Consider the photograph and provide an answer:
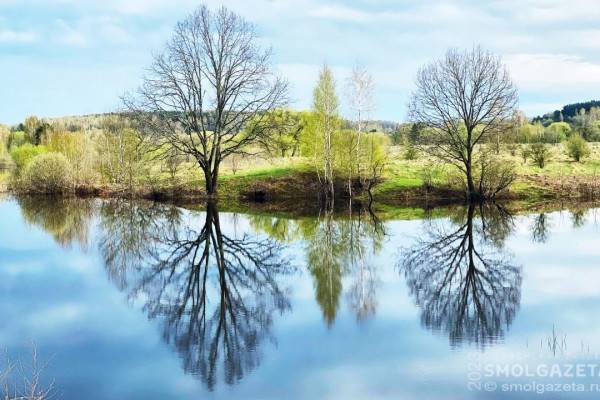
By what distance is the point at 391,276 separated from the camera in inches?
565

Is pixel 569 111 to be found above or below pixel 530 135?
above

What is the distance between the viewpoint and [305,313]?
11047 mm

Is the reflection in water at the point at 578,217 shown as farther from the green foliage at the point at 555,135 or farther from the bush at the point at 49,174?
the green foliage at the point at 555,135

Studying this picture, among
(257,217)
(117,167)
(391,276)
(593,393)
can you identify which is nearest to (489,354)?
(593,393)

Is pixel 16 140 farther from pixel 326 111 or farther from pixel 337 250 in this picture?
pixel 337 250

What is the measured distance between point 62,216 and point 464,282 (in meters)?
22.7

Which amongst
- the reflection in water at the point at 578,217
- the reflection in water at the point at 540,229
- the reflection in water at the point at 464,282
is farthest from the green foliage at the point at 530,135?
the reflection in water at the point at 464,282

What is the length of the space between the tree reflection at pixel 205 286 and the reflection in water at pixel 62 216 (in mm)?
1268

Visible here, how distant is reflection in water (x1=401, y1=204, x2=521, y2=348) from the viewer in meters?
10.3

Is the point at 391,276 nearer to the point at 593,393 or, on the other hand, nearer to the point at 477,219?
the point at 593,393

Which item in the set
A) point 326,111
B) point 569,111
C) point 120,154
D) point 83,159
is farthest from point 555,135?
point 569,111

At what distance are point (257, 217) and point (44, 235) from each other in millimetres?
10118

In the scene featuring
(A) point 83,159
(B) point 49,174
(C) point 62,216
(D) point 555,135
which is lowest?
(C) point 62,216

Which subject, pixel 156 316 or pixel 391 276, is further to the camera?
pixel 391 276
